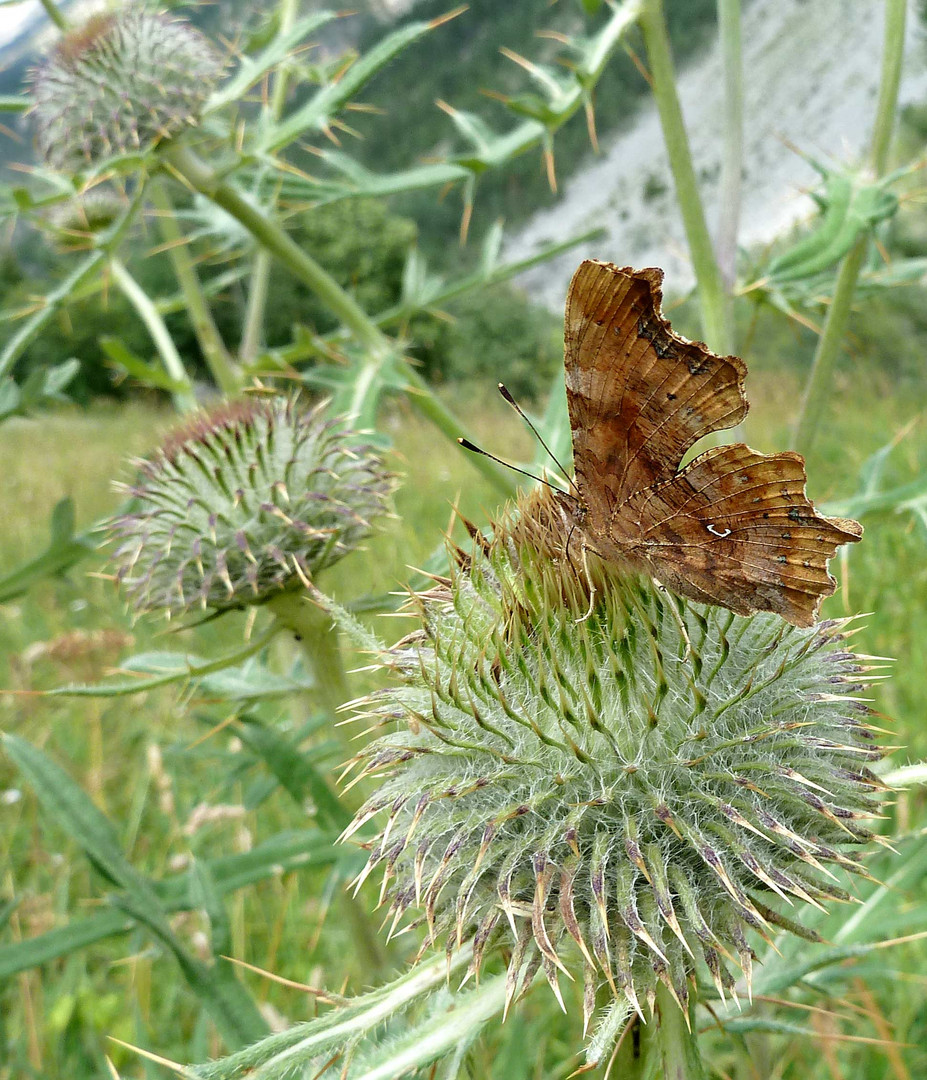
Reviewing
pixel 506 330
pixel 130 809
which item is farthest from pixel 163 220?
pixel 506 330

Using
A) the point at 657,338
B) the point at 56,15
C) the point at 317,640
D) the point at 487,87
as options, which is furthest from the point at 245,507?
the point at 487,87

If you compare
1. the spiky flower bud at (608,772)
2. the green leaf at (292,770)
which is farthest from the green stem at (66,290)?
the spiky flower bud at (608,772)

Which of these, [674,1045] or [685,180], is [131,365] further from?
[674,1045]

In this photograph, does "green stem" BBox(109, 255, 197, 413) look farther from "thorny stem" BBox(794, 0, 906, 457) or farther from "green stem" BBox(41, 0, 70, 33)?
"thorny stem" BBox(794, 0, 906, 457)

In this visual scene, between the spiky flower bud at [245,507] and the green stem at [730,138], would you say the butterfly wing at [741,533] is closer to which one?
the spiky flower bud at [245,507]

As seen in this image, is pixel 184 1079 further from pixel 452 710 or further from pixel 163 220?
pixel 163 220

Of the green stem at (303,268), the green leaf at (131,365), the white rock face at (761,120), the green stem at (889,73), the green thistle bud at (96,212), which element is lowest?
the green leaf at (131,365)

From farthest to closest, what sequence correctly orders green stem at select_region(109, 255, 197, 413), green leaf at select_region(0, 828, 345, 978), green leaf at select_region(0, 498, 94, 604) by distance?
green stem at select_region(109, 255, 197, 413) → green leaf at select_region(0, 498, 94, 604) → green leaf at select_region(0, 828, 345, 978)

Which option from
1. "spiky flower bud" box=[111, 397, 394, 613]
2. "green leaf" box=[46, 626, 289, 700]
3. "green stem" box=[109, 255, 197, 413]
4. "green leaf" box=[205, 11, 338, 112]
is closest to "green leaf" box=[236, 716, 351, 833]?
"green leaf" box=[46, 626, 289, 700]
